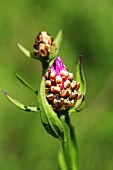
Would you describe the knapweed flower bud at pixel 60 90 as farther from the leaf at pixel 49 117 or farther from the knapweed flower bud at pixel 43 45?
the knapweed flower bud at pixel 43 45

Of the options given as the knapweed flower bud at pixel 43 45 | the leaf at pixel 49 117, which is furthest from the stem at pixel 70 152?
the knapweed flower bud at pixel 43 45

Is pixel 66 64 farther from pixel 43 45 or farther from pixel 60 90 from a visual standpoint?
pixel 60 90

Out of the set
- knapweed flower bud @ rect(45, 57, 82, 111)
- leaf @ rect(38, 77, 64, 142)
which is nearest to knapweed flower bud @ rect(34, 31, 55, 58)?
knapweed flower bud @ rect(45, 57, 82, 111)

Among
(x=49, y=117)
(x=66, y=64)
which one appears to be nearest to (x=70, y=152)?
(x=49, y=117)

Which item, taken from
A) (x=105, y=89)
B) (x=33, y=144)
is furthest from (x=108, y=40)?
(x=33, y=144)

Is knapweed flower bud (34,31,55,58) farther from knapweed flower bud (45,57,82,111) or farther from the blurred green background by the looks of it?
the blurred green background

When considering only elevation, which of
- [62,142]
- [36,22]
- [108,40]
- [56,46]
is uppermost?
[36,22]

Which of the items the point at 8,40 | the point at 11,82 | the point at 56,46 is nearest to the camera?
the point at 56,46

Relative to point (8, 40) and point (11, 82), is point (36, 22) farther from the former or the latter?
point (11, 82)
